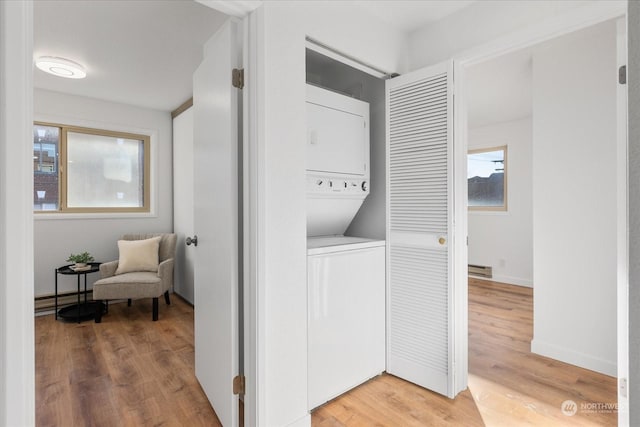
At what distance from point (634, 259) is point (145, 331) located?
11.6ft

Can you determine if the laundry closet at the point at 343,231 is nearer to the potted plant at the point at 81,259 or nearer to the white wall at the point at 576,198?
the white wall at the point at 576,198

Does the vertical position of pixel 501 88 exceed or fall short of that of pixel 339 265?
it exceeds it

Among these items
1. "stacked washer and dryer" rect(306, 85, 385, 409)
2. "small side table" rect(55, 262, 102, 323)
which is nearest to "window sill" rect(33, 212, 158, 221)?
"small side table" rect(55, 262, 102, 323)

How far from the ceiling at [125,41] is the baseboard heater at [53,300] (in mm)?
2266

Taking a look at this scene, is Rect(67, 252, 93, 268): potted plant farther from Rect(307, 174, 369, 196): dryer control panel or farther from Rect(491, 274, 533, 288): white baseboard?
Rect(491, 274, 533, 288): white baseboard

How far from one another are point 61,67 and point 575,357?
187 inches

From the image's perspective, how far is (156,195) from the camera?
4.29 metres

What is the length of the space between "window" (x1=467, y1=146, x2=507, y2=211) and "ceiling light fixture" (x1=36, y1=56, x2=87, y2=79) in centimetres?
487

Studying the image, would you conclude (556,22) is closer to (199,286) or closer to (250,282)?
(250,282)

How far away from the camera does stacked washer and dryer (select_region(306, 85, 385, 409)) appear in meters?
1.85

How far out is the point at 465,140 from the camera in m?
1.96

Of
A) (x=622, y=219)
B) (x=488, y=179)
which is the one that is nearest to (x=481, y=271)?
(x=488, y=179)

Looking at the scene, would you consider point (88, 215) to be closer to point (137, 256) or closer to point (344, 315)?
point (137, 256)

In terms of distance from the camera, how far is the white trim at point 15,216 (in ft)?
3.02
